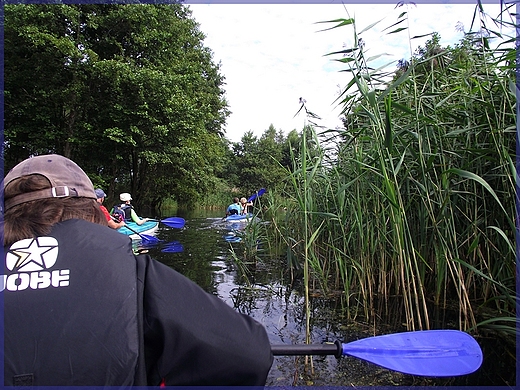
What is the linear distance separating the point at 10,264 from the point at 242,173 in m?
33.8

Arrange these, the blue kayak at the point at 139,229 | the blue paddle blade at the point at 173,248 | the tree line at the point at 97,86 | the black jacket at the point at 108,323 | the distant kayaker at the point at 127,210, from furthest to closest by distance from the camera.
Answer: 1. the tree line at the point at 97,86
2. the distant kayaker at the point at 127,210
3. the blue kayak at the point at 139,229
4. the blue paddle blade at the point at 173,248
5. the black jacket at the point at 108,323

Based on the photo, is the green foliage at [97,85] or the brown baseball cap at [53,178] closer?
the brown baseball cap at [53,178]

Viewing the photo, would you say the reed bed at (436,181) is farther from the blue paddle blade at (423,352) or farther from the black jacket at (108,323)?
the black jacket at (108,323)

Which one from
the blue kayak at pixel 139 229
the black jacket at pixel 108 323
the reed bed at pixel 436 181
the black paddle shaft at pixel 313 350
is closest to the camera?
the black jacket at pixel 108 323

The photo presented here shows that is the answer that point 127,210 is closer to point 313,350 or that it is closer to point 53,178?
point 313,350

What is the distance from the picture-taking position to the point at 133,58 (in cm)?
1412

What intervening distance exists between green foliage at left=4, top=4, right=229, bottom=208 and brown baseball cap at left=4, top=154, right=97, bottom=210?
1206 centimetres

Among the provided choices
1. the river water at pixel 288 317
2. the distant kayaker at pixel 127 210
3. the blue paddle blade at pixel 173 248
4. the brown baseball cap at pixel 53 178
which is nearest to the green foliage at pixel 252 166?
the distant kayaker at pixel 127 210

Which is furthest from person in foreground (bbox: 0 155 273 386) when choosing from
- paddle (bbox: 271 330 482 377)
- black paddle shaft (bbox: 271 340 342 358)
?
paddle (bbox: 271 330 482 377)

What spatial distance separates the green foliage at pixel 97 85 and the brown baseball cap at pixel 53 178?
12.1 meters

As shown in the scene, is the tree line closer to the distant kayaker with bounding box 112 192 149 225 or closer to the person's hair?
the distant kayaker with bounding box 112 192 149 225

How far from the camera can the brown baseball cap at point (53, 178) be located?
94 centimetres

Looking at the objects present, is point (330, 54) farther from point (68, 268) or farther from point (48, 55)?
point (48, 55)

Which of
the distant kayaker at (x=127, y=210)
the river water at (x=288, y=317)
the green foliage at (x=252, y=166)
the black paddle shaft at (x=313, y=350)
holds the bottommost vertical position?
the river water at (x=288, y=317)
